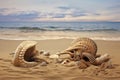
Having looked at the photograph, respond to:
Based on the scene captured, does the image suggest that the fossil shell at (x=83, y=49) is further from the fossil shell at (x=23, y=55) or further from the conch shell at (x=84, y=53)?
the fossil shell at (x=23, y=55)

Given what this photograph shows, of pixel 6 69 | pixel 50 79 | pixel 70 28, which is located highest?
pixel 70 28

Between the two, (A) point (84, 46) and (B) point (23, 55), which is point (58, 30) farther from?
(B) point (23, 55)

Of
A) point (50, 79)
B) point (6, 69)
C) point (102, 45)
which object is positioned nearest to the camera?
point (50, 79)

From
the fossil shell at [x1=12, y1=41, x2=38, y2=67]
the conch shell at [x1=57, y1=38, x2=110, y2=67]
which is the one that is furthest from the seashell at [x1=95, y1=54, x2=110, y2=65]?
the fossil shell at [x1=12, y1=41, x2=38, y2=67]

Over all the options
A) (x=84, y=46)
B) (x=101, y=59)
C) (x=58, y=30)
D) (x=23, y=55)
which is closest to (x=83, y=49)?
(x=84, y=46)

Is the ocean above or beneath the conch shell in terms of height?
above

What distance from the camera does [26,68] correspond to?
2.23 m

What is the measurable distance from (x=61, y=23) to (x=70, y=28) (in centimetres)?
20

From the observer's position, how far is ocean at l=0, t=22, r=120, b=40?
3.38 meters

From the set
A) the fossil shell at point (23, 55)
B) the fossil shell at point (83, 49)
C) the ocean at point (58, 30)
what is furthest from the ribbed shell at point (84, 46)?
the ocean at point (58, 30)

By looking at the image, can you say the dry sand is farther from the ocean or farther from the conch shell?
the ocean

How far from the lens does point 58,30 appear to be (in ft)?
12.3

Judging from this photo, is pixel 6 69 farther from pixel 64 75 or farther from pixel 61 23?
pixel 61 23

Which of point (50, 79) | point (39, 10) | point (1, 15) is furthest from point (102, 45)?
point (1, 15)
